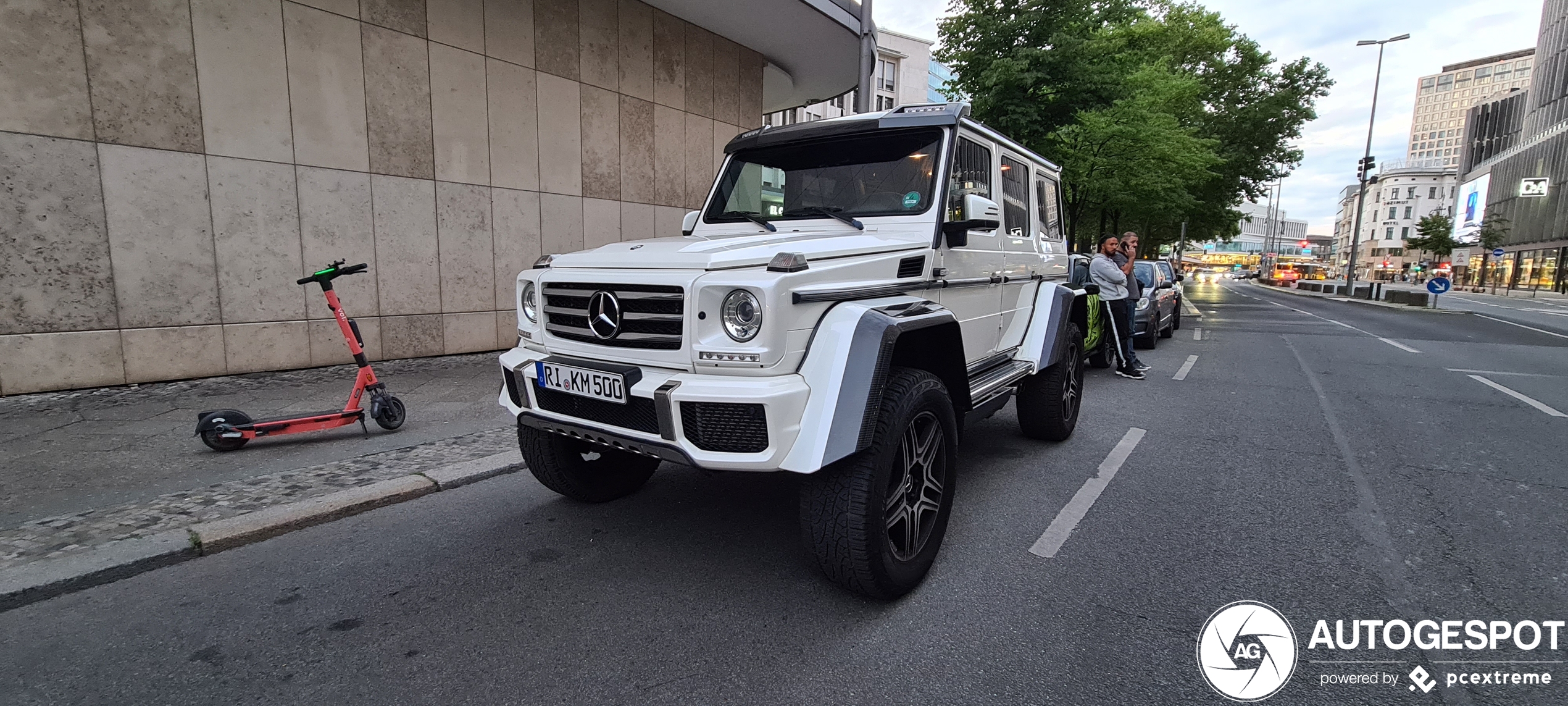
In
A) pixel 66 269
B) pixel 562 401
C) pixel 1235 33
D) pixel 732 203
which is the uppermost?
pixel 1235 33

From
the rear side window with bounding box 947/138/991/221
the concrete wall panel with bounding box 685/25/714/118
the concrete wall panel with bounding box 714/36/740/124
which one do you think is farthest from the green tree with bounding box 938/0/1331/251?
the rear side window with bounding box 947/138/991/221

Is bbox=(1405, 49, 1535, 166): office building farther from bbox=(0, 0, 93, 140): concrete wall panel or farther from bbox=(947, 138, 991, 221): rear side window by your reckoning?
bbox=(0, 0, 93, 140): concrete wall panel

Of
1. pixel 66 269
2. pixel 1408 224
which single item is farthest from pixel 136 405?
pixel 1408 224

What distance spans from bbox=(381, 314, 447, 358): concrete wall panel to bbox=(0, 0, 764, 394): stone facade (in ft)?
0.08

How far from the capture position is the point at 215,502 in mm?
3896

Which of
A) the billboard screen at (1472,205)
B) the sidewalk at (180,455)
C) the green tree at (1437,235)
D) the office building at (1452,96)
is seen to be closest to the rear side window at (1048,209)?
the sidewalk at (180,455)

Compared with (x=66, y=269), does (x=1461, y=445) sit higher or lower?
lower

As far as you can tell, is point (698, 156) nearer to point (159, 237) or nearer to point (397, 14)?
point (397, 14)

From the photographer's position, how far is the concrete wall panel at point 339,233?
7398mm

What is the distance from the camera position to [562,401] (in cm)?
315

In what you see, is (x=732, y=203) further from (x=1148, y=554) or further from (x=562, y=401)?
(x=1148, y=554)

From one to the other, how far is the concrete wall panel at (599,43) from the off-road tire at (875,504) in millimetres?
8630

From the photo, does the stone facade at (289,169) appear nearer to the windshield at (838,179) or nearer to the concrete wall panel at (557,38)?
the concrete wall panel at (557,38)

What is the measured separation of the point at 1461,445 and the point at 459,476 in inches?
297
